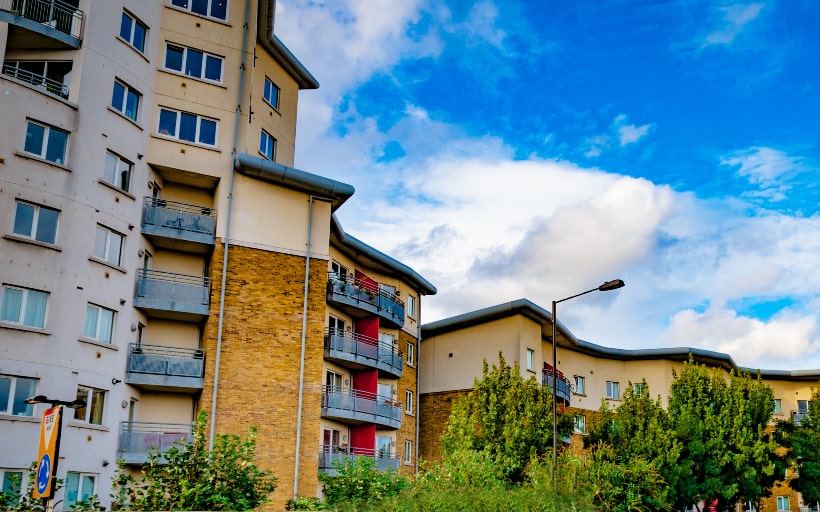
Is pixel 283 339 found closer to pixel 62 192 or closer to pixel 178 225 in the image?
pixel 178 225

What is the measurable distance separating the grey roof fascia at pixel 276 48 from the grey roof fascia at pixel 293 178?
19.1 feet

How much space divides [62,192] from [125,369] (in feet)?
21.4

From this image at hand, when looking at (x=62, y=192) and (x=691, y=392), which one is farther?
(x=691, y=392)

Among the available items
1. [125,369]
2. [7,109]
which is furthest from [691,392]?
[7,109]

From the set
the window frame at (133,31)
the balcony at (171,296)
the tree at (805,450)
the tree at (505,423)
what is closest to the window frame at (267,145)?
the window frame at (133,31)

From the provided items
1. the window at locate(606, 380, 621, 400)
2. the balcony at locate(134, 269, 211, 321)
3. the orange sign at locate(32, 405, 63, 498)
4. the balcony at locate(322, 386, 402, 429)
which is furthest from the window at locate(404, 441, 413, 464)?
the orange sign at locate(32, 405, 63, 498)

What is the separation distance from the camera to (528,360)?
4897 centimetres

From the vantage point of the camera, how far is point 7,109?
95.6ft

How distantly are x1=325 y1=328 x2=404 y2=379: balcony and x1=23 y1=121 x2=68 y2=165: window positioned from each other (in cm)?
1334

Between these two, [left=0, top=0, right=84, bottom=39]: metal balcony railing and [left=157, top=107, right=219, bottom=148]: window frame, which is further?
[left=157, top=107, right=219, bottom=148]: window frame

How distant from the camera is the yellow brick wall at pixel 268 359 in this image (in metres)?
33.2

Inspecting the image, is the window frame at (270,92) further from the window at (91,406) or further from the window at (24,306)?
the window at (91,406)

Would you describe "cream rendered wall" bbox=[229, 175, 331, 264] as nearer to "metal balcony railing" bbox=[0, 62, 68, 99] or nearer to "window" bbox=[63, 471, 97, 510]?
"metal balcony railing" bbox=[0, 62, 68, 99]

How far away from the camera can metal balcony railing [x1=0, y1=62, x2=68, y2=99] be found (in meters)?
30.7
